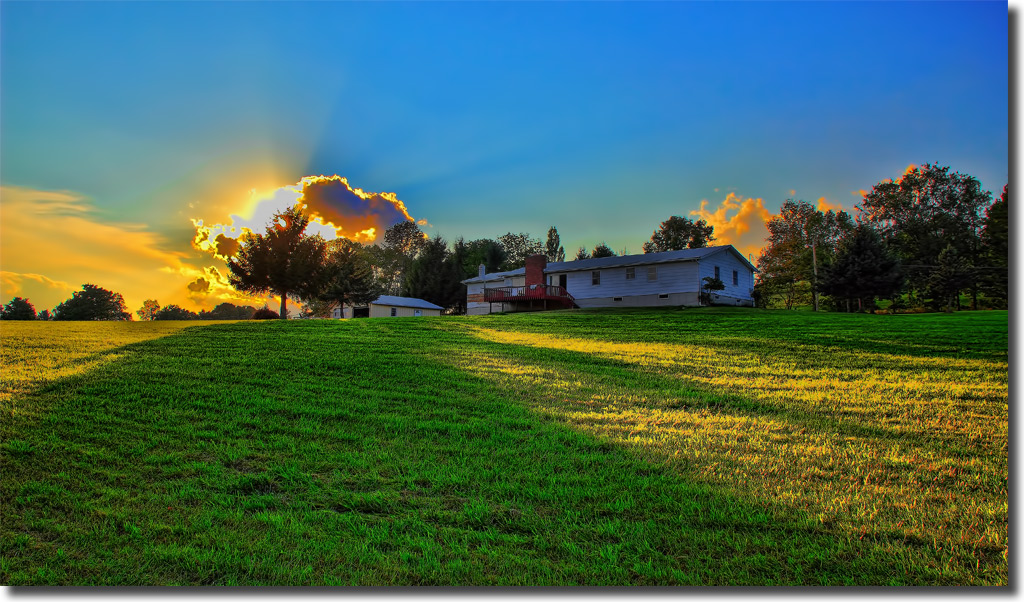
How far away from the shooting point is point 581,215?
27.2ft

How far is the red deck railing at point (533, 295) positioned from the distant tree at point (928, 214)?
611 inches

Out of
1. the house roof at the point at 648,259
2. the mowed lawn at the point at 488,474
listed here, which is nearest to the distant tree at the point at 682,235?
the house roof at the point at 648,259

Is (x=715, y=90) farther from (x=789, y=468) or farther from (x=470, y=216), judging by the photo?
(x=470, y=216)

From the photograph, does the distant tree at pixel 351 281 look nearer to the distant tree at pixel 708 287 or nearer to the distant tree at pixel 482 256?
the distant tree at pixel 482 256

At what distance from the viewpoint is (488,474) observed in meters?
3.65

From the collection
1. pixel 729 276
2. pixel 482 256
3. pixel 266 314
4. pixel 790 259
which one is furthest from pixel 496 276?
pixel 790 259

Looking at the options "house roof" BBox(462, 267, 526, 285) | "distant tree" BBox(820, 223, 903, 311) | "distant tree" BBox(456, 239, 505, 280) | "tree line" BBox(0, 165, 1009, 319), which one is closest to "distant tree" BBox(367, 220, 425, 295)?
"tree line" BBox(0, 165, 1009, 319)

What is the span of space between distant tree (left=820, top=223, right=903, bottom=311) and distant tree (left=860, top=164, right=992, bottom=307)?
3749 mm

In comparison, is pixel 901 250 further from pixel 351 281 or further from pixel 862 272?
pixel 351 281

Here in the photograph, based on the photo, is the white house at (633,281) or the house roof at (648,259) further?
the white house at (633,281)

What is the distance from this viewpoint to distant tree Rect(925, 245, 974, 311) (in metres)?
7.34

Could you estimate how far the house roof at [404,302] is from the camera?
121 ft

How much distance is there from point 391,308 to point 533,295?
1425 cm

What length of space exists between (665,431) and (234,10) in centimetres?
563
